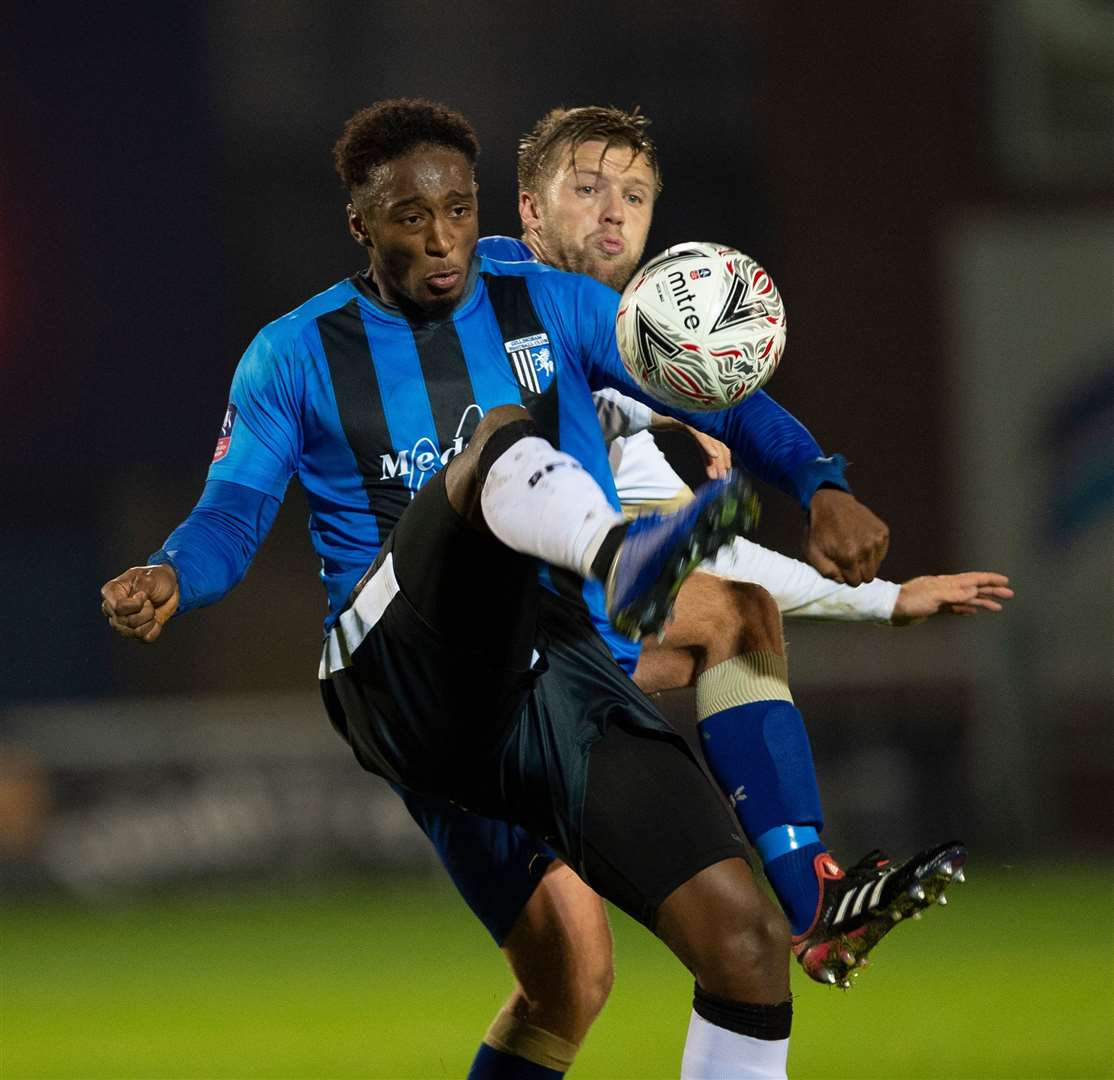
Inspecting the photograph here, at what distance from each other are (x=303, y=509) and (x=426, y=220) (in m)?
13.5

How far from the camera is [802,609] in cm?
496

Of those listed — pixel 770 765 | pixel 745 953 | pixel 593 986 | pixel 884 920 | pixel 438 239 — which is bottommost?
pixel 593 986

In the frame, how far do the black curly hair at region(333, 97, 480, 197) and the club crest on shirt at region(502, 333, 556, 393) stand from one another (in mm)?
379

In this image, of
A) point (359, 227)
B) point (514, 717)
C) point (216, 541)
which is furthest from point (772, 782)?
point (359, 227)

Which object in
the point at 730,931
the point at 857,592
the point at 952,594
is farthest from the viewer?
the point at 857,592

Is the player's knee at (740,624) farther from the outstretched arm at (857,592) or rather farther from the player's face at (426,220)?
the player's face at (426,220)

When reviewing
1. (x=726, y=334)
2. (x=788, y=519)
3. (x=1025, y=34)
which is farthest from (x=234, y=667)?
(x=726, y=334)

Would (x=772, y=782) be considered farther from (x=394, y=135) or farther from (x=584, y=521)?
(x=394, y=135)

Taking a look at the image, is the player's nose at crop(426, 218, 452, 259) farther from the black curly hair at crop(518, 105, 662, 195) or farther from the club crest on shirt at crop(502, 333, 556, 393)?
the black curly hair at crop(518, 105, 662, 195)

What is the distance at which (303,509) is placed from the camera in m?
17.4

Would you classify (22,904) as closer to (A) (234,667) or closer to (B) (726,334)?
(A) (234,667)

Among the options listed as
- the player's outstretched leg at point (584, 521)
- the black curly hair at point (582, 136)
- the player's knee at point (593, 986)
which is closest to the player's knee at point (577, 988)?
the player's knee at point (593, 986)

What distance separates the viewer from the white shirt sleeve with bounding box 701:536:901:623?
16.0 feet

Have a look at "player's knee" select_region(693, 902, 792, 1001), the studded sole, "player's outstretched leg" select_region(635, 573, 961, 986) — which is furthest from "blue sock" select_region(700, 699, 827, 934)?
"player's knee" select_region(693, 902, 792, 1001)
